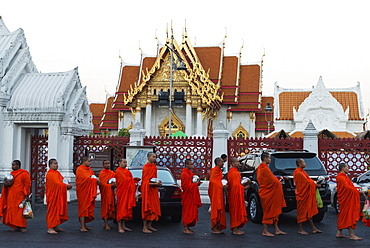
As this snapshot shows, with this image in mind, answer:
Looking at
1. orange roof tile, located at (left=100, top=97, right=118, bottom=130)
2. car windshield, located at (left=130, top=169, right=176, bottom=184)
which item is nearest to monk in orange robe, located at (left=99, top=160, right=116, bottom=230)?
car windshield, located at (left=130, top=169, right=176, bottom=184)

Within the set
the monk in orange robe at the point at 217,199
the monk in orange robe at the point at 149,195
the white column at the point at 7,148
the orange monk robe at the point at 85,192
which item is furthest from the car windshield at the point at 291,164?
the white column at the point at 7,148

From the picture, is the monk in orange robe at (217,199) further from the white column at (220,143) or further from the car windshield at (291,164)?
the white column at (220,143)

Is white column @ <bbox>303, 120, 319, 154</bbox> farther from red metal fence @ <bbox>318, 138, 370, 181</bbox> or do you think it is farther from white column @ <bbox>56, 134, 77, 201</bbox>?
white column @ <bbox>56, 134, 77, 201</bbox>

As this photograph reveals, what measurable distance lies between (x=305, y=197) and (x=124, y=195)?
3.05 metres

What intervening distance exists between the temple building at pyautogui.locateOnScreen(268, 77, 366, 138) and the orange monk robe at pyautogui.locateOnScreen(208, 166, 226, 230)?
2207 cm

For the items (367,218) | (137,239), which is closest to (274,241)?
(367,218)

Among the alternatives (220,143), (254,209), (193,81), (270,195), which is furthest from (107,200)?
(193,81)

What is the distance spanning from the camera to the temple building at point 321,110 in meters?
30.2

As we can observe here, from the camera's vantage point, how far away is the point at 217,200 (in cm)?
746

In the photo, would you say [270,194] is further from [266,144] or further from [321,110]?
[321,110]

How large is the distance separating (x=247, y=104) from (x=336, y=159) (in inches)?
841

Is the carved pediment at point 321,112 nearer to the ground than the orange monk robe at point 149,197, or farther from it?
farther from it

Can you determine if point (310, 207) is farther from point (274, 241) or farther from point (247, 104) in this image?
point (247, 104)

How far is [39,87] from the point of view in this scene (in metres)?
12.1
